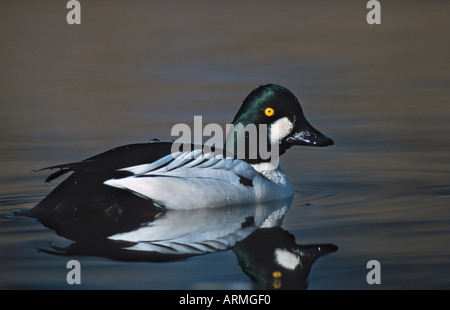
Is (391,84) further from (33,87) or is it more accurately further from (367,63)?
(33,87)

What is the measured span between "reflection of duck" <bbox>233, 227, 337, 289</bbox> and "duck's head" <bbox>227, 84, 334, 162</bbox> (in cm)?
170

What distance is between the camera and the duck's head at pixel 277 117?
9.02m

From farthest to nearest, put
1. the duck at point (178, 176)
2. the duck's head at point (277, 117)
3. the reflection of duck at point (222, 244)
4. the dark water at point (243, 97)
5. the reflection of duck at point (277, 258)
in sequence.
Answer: the duck's head at point (277, 117)
the duck at point (178, 176)
the dark water at point (243, 97)
the reflection of duck at point (222, 244)
the reflection of duck at point (277, 258)

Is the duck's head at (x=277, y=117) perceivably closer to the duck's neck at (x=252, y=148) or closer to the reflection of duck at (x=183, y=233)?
the duck's neck at (x=252, y=148)

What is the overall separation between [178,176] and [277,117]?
1.32 m

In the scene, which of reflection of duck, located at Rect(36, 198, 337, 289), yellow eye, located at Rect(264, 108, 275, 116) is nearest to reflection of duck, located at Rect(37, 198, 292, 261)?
reflection of duck, located at Rect(36, 198, 337, 289)

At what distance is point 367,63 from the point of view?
614 inches

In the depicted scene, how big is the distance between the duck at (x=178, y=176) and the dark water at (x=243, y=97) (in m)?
0.35

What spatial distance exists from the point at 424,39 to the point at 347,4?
348 centimetres

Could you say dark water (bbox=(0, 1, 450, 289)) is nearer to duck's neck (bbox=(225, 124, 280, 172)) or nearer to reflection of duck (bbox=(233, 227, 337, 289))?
reflection of duck (bbox=(233, 227, 337, 289))

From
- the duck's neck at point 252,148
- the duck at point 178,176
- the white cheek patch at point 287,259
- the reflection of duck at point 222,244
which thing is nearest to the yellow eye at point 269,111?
the duck at point 178,176

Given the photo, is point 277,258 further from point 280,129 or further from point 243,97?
point 243,97

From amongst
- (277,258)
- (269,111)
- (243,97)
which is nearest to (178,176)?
(269,111)

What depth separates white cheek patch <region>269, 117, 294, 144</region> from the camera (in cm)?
909
